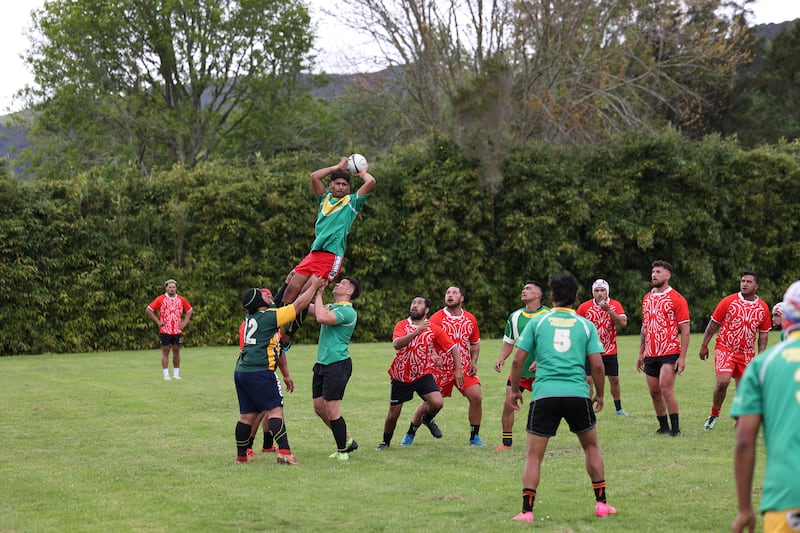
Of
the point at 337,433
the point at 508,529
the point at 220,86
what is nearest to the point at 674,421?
the point at 337,433

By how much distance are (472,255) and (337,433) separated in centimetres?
2030

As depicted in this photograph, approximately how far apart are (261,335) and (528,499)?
3.62 meters

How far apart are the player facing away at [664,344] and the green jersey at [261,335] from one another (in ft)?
15.6

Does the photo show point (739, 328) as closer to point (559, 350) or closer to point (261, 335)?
point (559, 350)

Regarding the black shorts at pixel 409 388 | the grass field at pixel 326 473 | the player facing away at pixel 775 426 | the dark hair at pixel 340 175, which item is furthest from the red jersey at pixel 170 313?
the player facing away at pixel 775 426

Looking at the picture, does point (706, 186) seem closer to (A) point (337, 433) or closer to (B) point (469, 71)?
(B) point (469, 71)

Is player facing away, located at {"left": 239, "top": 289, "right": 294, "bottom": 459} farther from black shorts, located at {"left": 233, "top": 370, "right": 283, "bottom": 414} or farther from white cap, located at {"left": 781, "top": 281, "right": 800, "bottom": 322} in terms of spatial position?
white cap, located at {"left": 781, "top": 281, "right": 800, "bottom": 322}

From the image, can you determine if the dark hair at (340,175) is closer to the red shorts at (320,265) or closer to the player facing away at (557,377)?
the red shorts at (320,265)

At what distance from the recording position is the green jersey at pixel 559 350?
7012 millimetres

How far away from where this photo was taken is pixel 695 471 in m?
9.15

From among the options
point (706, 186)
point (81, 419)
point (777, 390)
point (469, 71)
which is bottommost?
point (81, 419)

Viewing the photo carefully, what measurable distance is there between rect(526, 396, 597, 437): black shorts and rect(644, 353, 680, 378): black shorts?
15.8 ft

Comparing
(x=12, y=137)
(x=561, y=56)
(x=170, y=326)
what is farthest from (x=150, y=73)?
(x=170, y=326)

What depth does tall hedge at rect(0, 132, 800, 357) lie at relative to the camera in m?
27.5
